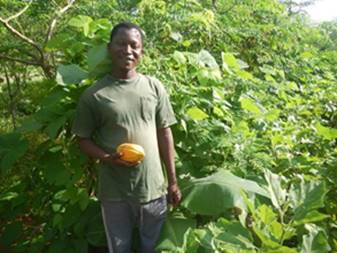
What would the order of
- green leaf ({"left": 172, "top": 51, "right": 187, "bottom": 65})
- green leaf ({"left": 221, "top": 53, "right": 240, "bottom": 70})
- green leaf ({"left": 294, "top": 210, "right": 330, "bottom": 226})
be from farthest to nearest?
green leaf ({"left": 221, "top": 53, "right": 240, "bottom": 70}), green leaf ({"left": 172, "top": 51, "right": 187, "bottom": 65}), green leaf ({"left": 294, "top": 210, "right": 330, "bottom": 226})

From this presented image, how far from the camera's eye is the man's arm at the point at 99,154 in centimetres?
256

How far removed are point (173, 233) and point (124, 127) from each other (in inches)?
28.0

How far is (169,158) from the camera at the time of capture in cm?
285

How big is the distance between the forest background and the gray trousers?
0.11 m

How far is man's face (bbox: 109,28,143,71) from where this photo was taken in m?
2.61

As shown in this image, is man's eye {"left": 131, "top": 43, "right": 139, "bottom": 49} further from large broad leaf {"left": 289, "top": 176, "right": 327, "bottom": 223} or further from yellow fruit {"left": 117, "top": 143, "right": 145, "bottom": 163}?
large broad leaf {"left": 289, "top": 176, "right": 327, "bottom": 223}

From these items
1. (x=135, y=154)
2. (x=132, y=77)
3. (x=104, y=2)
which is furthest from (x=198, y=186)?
(x=104, y=2)

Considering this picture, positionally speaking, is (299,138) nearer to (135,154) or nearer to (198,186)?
(198,186)

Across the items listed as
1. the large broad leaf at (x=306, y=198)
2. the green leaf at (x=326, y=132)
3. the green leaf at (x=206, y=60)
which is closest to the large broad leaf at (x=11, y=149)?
the green leaf at (x=206, y=60)

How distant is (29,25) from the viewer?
4.55 m

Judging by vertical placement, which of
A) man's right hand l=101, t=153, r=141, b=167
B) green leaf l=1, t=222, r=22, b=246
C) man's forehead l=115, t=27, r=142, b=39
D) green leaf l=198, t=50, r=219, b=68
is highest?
man's forehead l=115, t=27, r=142, b=39

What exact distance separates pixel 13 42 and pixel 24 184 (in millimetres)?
1295

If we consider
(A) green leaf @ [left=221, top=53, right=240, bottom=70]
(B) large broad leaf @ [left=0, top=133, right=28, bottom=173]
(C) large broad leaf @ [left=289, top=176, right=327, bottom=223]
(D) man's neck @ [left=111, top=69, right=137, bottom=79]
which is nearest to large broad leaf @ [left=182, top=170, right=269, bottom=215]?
(C) large broad leaf @ [left=289, top=176, right=327, bottom=223]

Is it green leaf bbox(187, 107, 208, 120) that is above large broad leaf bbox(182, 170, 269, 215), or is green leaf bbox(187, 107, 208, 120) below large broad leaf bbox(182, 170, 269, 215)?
above
